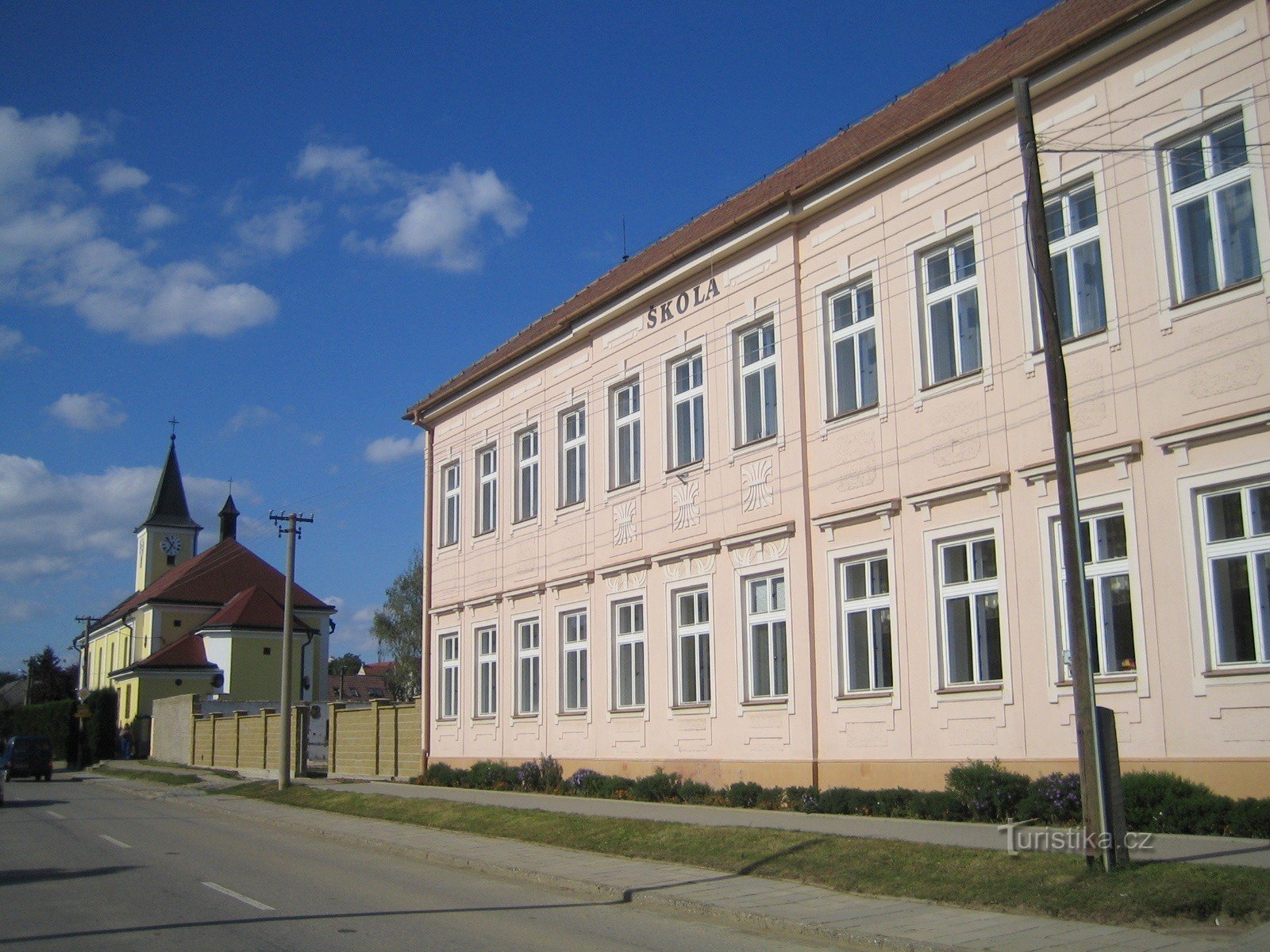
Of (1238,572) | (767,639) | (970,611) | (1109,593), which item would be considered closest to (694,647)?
(767,639)

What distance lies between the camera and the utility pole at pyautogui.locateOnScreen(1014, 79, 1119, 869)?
10.7m

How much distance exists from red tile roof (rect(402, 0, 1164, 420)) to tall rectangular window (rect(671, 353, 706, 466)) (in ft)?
7.00

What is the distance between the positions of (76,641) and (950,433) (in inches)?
3656

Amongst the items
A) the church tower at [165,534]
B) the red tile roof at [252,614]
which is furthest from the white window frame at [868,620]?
the church tower at [165,534]

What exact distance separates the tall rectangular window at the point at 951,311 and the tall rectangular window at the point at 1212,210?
10.5 feet

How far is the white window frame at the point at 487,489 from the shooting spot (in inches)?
1230

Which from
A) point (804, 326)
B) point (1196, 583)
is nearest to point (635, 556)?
point (804, 326)

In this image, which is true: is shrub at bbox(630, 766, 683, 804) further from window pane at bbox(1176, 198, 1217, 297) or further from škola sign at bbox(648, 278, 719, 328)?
window pane at bbox(1176, 198, 1217, 297)

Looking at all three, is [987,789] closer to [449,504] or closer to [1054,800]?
[1054,800]

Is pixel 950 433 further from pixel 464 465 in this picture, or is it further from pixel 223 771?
pixel 223 771

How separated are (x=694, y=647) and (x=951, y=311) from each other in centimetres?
835

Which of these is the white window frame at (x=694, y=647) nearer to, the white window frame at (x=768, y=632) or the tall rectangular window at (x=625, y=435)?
the white window frame at (x=768, y=632)

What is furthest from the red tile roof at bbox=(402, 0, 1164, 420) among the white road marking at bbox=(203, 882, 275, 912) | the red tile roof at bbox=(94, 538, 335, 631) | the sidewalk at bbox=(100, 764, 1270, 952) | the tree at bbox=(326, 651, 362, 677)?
the tree at bbox=(326, 651, 362, 677)

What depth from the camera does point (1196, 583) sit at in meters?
14.0
